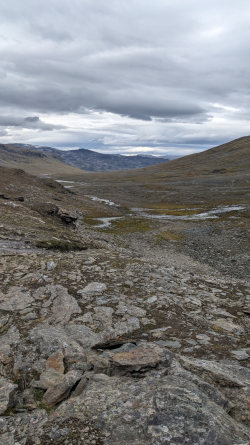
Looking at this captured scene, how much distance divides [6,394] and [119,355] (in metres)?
2.73

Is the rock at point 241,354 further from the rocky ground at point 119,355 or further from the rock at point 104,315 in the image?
the rock at point 104,315

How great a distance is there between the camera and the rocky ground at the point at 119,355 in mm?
5156

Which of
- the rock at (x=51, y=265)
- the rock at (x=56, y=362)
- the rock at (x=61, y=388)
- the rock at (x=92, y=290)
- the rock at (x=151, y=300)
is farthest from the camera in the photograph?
the rock at (x=51, y=265)

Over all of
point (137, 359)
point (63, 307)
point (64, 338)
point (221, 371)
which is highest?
point (137, 359)

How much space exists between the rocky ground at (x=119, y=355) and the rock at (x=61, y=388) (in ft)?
0.08

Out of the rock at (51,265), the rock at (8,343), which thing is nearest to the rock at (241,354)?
the rock at (8,343)

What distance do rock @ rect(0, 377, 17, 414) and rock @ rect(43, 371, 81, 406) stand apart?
2.34ft

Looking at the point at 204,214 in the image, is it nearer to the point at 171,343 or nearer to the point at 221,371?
the point at 171,343

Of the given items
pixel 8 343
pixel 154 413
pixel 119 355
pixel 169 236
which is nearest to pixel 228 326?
pixel 119 355

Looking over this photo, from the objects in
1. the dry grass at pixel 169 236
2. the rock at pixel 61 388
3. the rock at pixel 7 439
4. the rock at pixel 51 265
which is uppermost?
the rock at pixel 51 265

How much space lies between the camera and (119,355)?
24.5 feet

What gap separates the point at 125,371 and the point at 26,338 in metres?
3.33

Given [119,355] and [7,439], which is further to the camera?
[119,355]

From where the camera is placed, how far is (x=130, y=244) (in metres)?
47.0
